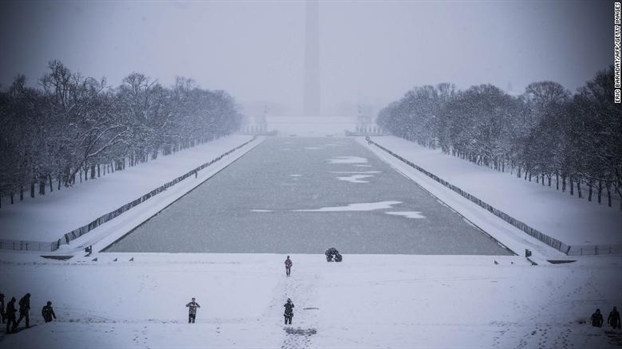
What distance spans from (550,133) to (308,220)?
28.9m

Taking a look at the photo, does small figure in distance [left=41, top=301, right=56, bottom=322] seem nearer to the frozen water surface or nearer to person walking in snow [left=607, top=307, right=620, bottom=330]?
the frozen water surface

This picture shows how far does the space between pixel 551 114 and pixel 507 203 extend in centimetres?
1985

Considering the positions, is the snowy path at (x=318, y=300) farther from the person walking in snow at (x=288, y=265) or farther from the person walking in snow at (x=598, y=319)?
the person walking in snow at (x=598, y=319)

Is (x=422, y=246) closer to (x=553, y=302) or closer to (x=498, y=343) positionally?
(x=553, y=302)

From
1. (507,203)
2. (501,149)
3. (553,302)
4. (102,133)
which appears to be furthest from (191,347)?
(501,149)

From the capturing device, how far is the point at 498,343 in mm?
24219

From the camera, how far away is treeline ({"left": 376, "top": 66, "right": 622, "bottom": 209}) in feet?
172

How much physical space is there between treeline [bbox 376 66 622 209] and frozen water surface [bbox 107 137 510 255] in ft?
38.1

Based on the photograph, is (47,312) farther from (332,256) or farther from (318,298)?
(332,256)

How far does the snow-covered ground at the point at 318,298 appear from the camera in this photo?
24.5 meters

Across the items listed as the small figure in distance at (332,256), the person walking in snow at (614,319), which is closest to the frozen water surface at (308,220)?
the small figure in distance at (332,256)

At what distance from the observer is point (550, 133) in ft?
217

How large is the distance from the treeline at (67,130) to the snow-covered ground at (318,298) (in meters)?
15.2

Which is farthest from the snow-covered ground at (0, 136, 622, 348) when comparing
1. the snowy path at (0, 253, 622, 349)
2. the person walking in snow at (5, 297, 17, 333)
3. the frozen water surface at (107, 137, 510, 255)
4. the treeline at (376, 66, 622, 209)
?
the treeline at (376, 66, 622, 209)
